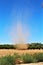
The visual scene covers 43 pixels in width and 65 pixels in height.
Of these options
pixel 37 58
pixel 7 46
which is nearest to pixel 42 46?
pixel 7 46

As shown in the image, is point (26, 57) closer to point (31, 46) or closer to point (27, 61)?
point (27, 61)

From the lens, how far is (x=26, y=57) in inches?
981

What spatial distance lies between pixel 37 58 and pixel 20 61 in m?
2.87

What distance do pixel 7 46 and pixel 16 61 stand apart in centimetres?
3567

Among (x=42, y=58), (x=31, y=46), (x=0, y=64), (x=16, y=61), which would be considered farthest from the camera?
(x=31, y=46)

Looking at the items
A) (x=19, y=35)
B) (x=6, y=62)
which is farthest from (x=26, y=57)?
(x=6, y=62)

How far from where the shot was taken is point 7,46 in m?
59.2

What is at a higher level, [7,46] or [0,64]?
[7,46]

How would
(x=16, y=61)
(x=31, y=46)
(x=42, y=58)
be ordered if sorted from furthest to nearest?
(x=31, y=46)
(x=42, y=58)
(x=16, y=61)

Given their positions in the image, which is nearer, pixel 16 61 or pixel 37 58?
pixel 16 61

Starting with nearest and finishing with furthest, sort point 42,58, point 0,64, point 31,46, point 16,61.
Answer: point 0,64, point 16,61, point 42,58, point 31,46

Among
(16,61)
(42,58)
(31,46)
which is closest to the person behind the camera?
(16,61)

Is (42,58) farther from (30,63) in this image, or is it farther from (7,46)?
(7,46)

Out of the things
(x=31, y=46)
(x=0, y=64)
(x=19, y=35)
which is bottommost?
(x=0, y=64)
